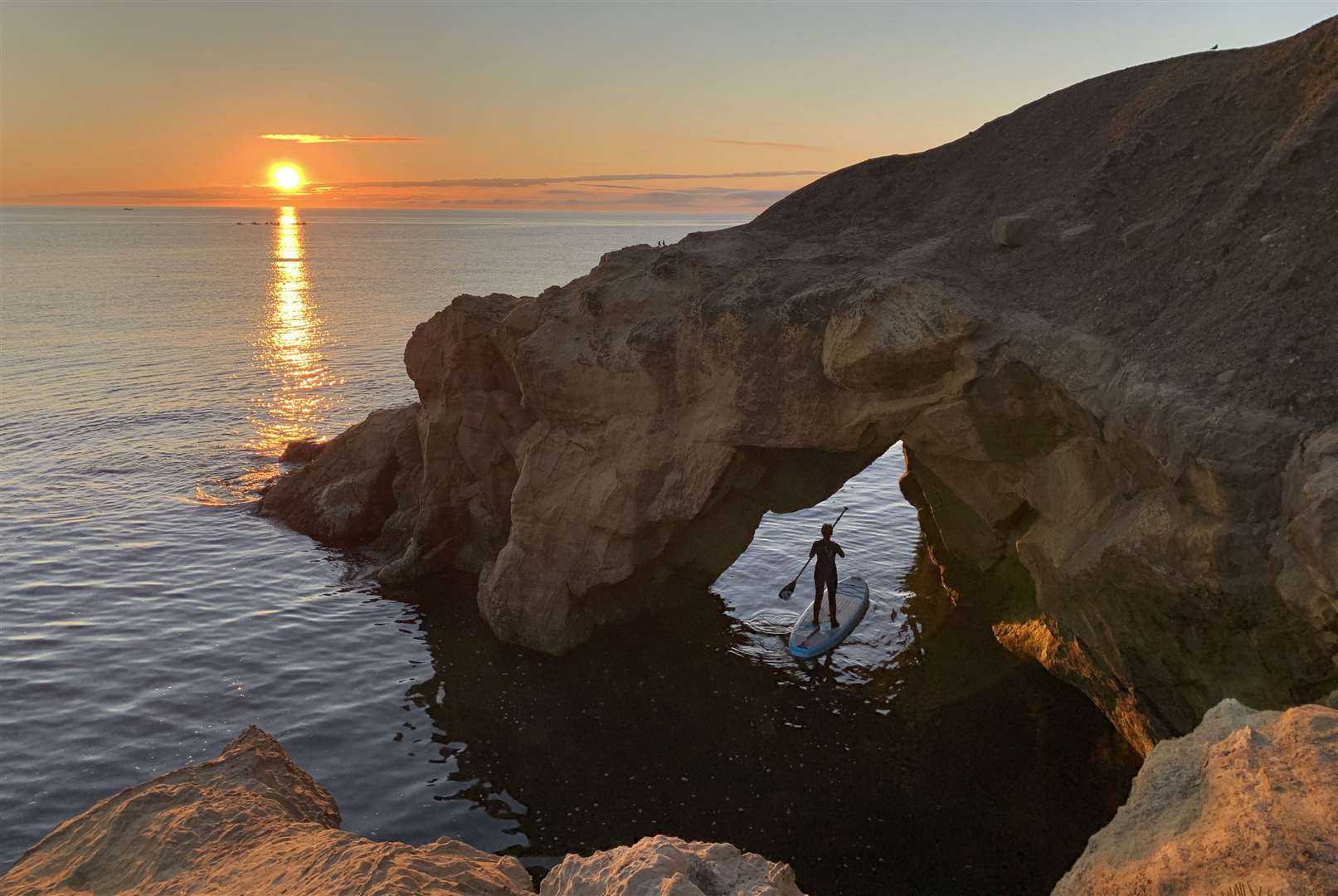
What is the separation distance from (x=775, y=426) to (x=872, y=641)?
5917 millimetres

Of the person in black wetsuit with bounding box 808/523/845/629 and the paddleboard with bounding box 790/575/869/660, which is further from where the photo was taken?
the person in black wetsuit with bounding box 808/523/845/629

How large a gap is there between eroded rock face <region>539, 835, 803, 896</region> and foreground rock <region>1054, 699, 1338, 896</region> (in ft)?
7.76

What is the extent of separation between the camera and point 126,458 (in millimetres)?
35906

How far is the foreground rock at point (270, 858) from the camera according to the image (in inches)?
322

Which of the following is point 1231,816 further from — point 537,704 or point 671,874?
point 537,704

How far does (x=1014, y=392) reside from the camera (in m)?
15.6

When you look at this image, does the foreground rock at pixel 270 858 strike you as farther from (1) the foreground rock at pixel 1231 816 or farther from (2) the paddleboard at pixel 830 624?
(2) the paddleboard at pixel 830 624

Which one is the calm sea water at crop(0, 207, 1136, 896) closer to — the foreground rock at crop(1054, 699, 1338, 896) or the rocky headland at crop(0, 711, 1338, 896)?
the rocky headland at crop(0, 711, 1338, 896)

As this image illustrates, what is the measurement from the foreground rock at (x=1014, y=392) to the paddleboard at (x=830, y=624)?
7.20 feet

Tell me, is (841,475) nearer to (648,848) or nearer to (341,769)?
(341,769)

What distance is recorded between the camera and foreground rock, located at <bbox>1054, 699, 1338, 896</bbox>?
5973 mm

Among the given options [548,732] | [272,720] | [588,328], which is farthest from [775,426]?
[272,720]

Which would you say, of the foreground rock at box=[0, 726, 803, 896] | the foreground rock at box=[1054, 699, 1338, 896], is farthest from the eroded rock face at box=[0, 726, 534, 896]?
the foreground rock at box=[1054, 699, 1338, 896]

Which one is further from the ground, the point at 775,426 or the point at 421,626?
the point at 775,426
